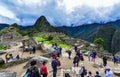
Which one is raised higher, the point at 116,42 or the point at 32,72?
the point at 32,72

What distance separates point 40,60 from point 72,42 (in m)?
43.4

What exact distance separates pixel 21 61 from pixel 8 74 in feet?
58.3

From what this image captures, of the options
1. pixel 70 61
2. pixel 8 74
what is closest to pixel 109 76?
pixel 8 74

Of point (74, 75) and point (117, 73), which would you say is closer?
point (74, 75)

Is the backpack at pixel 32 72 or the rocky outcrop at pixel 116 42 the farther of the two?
the rocky outcrop at pixel 116 42

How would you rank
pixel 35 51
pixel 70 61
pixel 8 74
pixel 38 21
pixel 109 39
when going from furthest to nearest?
pixel 109 39 → pixel 38 21 → pixel 35 51 → pixel 70 61 → pixel 8 74

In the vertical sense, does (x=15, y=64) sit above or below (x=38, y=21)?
below

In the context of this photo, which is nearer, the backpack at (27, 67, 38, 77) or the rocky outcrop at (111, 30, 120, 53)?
the backpack at (27, 67, 38, 77)

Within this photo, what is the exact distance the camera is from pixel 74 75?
102 ft

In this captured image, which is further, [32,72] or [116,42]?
[116,42]

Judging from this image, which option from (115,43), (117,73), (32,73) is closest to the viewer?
(32,73)

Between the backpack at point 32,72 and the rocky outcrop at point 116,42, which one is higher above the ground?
the backpack at point 32,72

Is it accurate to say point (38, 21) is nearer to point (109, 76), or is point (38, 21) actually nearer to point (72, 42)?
point (72, 42)

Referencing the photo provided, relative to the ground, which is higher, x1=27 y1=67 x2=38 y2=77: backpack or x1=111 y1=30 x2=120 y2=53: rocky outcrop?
x1=27 y1=67 x2=38 y2=77: backpack
